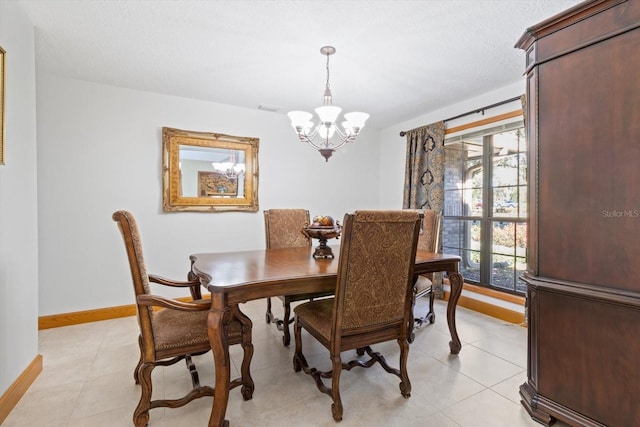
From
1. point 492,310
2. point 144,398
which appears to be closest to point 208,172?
point 144,398

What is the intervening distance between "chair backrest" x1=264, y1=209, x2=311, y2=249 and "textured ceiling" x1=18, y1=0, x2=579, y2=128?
4.30ft

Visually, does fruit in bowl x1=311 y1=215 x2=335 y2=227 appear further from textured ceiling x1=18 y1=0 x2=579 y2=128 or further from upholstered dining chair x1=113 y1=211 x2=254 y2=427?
textured ceiling x1=18 y1=0 x2=579 y2=128

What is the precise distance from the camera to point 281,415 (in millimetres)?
1680

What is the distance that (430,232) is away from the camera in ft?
9.91

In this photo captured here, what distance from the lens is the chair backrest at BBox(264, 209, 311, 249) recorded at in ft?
10.1

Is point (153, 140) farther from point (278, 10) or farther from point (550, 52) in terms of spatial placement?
point (550, 52)

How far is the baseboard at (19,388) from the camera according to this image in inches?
64.8

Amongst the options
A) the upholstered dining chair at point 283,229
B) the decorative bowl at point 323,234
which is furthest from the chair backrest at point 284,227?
the decorative bowl at point 323,234

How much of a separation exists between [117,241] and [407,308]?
118 inches

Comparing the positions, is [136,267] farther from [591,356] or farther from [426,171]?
[426,171]

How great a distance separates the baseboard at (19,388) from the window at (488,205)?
398cm

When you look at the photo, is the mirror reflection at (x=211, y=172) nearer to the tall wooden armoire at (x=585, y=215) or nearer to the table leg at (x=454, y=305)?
the table leg at (x=454, y=305)

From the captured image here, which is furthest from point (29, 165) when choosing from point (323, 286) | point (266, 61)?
point (323, 286)

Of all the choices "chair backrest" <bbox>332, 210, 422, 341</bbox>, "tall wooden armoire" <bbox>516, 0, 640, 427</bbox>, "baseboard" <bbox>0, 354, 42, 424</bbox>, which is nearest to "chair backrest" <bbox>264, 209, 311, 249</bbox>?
"chair backrest" <bbox>332, 210, 422, 341</bbox>
